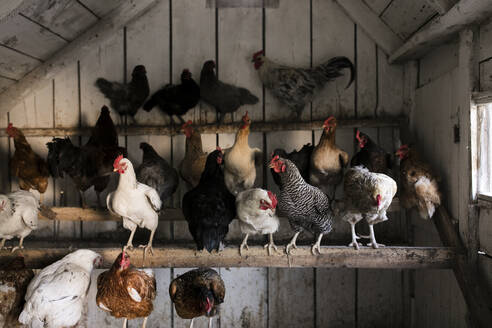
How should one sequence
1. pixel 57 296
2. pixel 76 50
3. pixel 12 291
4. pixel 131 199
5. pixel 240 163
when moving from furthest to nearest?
pixel 76 50 → pixel 240 163 → pixel 131 199 → pixel 12 291 → pixel 57 296

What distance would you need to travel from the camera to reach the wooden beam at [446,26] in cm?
134

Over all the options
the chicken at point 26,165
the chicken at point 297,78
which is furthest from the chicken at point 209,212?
the chicken at point 26,165

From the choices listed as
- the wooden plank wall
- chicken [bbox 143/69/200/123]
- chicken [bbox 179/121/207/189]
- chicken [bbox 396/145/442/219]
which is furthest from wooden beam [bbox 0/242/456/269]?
chicken [bbox 143/69/200/123]

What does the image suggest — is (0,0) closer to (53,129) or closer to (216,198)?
(53,129)

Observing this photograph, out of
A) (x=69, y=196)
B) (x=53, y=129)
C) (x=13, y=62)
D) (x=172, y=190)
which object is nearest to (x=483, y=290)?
(x=172, y=190)

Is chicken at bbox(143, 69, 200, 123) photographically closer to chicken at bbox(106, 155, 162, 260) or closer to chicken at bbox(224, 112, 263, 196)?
chicken at bbox(224, 112, 263, 196)

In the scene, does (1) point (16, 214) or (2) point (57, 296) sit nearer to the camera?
(2) point (57, 296)

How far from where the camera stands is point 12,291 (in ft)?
4.96

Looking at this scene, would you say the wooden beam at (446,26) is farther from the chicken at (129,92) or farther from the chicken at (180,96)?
the chicken at (129,92)

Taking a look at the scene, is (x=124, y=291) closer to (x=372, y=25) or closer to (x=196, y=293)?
(x=196, y=293)

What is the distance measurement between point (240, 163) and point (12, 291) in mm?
1268

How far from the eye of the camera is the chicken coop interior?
1.58 metres

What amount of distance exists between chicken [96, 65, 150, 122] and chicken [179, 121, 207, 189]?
38 centimetres

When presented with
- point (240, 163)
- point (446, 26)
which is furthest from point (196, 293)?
point (446, 26)
